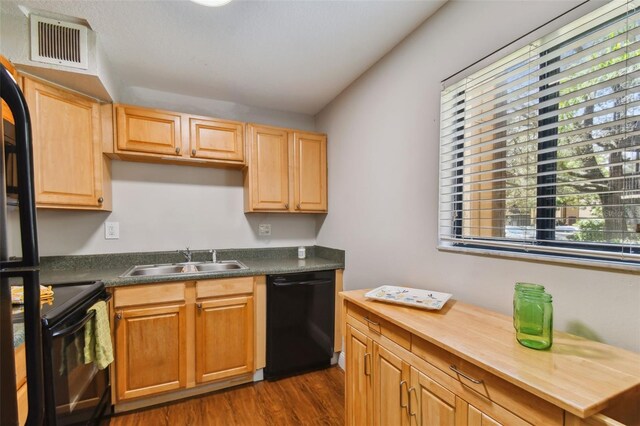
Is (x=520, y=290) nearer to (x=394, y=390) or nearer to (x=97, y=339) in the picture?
(x=394, y=390)

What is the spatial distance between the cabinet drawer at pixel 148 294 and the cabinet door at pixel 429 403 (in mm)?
1615

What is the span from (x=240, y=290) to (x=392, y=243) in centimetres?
119

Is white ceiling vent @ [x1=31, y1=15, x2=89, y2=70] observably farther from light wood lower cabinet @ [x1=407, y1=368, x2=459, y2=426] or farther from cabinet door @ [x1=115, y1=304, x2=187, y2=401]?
light wood lower cabinet @ [x1=407, y1=368, x2=459, y2=426]

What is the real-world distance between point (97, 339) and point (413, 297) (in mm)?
1723

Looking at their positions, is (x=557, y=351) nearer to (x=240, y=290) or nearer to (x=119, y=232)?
(x=240, y=290)


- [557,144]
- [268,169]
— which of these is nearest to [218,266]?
[268,169]

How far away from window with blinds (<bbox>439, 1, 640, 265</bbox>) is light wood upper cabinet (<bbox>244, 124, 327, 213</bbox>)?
4.81ft

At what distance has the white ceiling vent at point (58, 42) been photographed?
1606mm

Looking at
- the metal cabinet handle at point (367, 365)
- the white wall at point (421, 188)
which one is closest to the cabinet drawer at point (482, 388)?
the metal cabinet handle at point (367, 365)

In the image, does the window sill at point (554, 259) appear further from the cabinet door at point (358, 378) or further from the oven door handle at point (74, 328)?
the oven door handle at point (74, 328)

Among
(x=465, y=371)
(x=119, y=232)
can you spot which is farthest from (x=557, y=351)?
(x=119, y=232)

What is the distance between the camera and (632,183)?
2.99 ft

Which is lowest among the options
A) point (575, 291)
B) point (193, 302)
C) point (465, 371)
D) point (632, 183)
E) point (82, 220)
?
point (193, 302)

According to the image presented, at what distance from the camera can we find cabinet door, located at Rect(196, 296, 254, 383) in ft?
6.75
